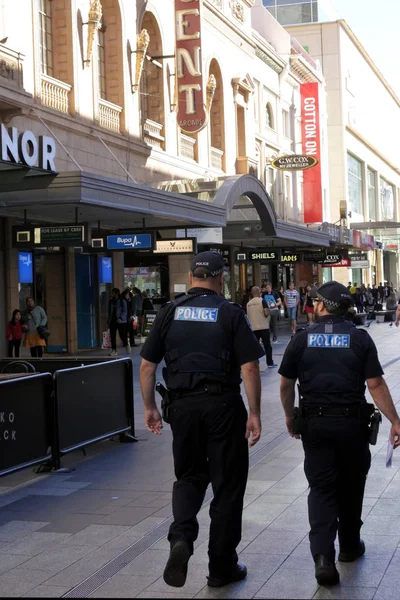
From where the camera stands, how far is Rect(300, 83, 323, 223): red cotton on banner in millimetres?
51312

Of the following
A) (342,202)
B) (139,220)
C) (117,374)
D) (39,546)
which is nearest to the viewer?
(39,546)

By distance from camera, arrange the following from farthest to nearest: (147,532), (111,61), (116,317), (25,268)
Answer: (111,61) → (116,317) → (25,268) → (147,532)

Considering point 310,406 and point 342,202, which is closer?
point 310,406

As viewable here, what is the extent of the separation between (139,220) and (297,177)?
90.9 ft

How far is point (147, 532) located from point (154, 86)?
23.3 meters

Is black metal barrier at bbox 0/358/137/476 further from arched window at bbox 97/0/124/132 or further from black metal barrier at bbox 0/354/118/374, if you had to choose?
arched window at bbox 97/0/124/132

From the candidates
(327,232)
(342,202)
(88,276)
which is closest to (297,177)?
(342,202)

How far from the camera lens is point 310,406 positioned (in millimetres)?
5855

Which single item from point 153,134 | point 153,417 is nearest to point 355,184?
point 153,134

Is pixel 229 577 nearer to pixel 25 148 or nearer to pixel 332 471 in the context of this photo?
pixel 332 471

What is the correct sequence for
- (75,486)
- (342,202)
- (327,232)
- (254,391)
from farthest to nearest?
(342,202) < (327,232) < (75,486) < (254,391)

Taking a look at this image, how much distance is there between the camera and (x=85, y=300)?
2636 centimetres

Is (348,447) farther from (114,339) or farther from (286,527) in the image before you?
(114,339)

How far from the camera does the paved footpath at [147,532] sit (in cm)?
563
